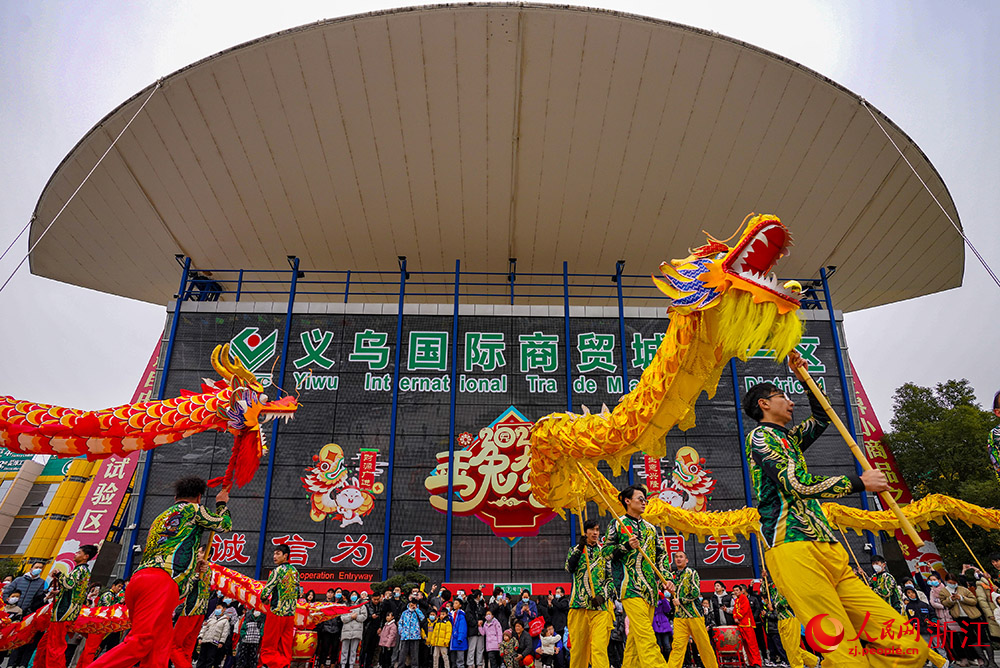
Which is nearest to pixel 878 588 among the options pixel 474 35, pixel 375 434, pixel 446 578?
pixel 446 578

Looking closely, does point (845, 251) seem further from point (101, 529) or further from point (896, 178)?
point (101, 529)

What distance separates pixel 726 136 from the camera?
11438 millimetres

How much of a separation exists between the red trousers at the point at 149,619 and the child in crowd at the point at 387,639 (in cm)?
453

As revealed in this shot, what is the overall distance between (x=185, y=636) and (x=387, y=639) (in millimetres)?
3408

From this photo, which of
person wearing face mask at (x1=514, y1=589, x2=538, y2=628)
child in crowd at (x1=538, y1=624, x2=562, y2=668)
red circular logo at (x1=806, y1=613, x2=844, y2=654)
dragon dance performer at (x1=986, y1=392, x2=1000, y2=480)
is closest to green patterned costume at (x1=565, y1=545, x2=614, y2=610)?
red circular logo at (x1=806, y1=613, x2=844, y2=654)

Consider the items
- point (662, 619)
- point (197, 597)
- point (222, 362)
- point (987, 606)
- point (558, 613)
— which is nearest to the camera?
point (197, 597)

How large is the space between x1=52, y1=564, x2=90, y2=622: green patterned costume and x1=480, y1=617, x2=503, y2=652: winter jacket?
5.03 meters

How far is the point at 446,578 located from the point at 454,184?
7734mm

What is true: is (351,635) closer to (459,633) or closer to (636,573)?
(459,633)

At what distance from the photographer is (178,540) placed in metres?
4.61

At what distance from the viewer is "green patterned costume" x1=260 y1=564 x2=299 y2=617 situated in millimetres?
6594

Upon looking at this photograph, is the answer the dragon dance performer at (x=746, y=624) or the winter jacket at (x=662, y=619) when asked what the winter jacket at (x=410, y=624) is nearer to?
the winter jacket at (x=662, y=619)

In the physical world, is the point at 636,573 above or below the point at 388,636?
above

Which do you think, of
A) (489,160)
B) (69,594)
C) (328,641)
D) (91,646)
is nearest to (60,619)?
(69,594)
